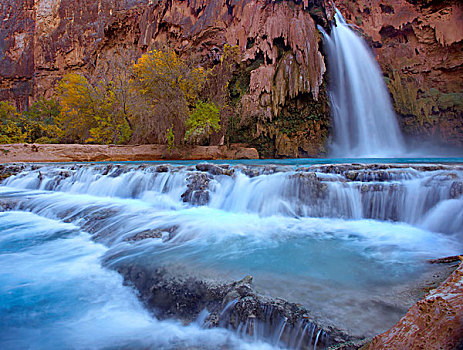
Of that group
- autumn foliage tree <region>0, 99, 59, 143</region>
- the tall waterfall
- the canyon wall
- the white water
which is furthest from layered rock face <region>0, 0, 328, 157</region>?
the white water

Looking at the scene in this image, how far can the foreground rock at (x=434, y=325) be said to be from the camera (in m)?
0.81

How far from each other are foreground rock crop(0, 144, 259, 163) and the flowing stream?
19.8 feet

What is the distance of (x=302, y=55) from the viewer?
1291 centimetres

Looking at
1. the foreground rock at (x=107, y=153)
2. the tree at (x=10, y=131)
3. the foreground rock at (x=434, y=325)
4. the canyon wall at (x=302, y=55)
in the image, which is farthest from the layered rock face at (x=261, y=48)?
the foreground rock at (x=434, y=325)

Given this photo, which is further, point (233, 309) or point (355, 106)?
point (355, 106)

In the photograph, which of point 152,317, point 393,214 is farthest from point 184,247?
point 393,214

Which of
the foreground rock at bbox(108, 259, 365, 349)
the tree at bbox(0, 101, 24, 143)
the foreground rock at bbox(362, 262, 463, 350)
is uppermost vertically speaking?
the tree at bbox(0, 101, 24, 143)

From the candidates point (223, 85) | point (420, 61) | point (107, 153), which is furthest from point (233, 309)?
point (420, 61)

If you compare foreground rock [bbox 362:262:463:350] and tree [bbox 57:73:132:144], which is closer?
foreground rock [bbox 362:262:463:350]

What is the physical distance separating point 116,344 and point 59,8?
36.3m

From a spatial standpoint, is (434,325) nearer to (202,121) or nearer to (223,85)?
(202,121)

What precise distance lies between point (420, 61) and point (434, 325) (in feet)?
65.1

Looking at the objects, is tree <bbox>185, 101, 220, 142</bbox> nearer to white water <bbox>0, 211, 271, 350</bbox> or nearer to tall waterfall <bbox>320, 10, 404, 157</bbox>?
tall waterfall <bbox>320, 10, 404, 157</bbox>

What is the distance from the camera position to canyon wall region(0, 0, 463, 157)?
13102 millimetres
